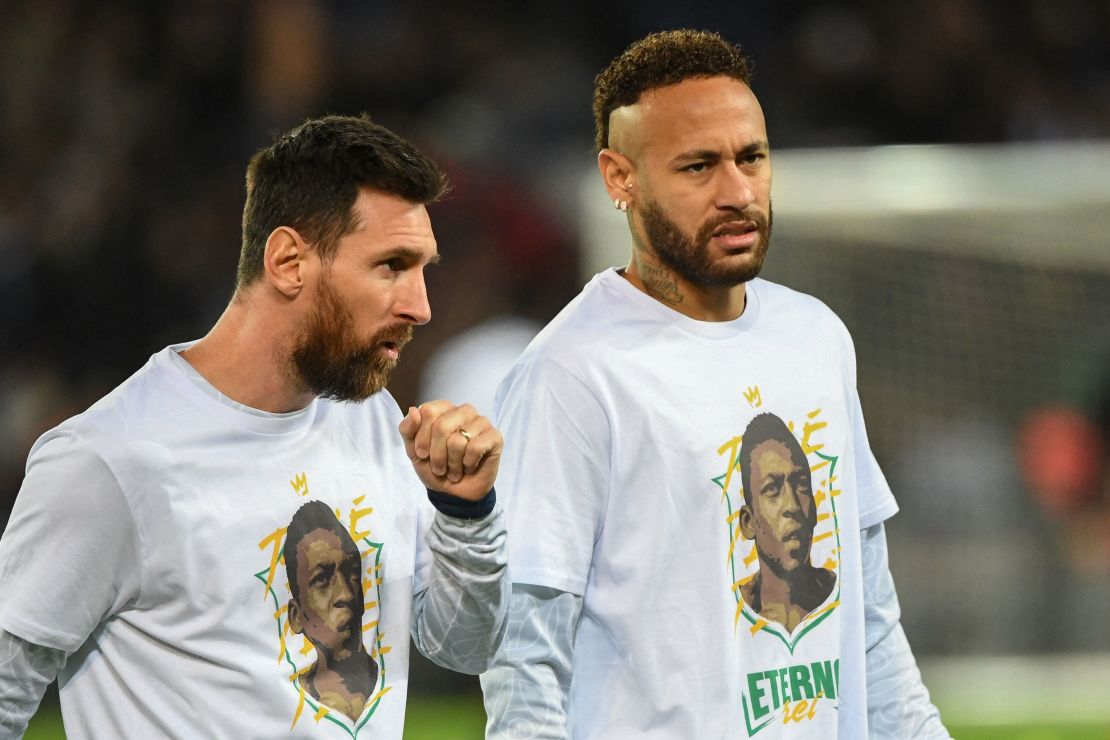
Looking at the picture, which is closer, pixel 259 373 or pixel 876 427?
pixel 259 373

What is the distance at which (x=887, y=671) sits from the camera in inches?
116

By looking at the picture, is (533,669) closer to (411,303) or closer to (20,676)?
(411,303)

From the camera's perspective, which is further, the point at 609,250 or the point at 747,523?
the point at 609,250

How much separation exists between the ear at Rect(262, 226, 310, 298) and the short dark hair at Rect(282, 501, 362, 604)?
332mm

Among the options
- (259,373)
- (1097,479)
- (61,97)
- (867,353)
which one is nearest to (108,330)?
(61,97)

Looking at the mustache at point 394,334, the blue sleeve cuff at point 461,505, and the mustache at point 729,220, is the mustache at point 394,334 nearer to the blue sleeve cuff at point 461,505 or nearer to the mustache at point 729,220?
the blue sleeve cuff at point 461,505

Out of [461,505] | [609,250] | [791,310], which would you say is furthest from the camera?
[609,250]

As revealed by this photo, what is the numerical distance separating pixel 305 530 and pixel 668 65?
1.05 metres

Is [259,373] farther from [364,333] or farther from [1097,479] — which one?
[1097,479]

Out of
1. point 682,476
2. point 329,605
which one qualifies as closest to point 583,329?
point 682,476

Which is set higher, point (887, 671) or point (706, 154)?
point (706, 154)

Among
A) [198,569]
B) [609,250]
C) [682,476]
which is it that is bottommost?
[198,569]

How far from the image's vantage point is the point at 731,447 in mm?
2660

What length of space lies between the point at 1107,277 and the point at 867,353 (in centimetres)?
119
